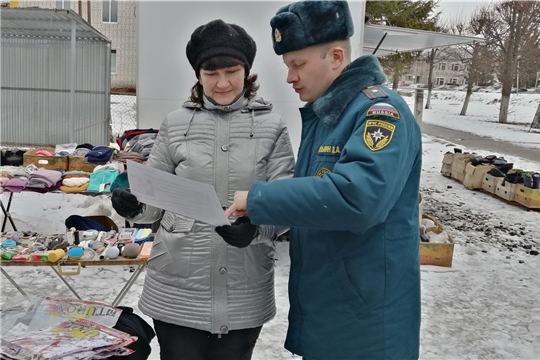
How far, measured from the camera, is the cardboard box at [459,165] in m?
10.9

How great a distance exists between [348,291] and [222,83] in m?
0.89

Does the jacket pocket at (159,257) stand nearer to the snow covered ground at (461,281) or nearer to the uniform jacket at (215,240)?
the uniform jacket at (215,240)

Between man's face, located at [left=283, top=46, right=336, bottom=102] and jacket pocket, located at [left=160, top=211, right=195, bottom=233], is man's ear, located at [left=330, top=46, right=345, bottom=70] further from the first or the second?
jacket pocket, located at [left=160, top=211, right=195, bottom=233]

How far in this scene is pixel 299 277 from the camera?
1.60 metres

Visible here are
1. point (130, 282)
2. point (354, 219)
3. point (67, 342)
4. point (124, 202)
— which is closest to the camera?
point (354, 219)

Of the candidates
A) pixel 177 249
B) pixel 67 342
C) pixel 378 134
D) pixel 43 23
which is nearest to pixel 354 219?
pixel 378 134

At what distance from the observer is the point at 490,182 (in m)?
9.77

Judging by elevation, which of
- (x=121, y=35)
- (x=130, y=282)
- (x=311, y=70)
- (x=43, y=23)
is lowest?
(x=130, y=282)

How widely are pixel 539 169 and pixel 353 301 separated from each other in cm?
1312

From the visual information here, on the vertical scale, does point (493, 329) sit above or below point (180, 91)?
below

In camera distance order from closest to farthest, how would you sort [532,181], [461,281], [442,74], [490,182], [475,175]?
[461,281] < [532,181] < [490,182] < [475,175] < [442,74]

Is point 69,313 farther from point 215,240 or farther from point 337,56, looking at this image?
point 337,56

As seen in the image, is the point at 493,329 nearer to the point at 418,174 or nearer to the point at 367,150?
the point at 418,174

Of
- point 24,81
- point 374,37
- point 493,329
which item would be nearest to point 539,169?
point 374,37
